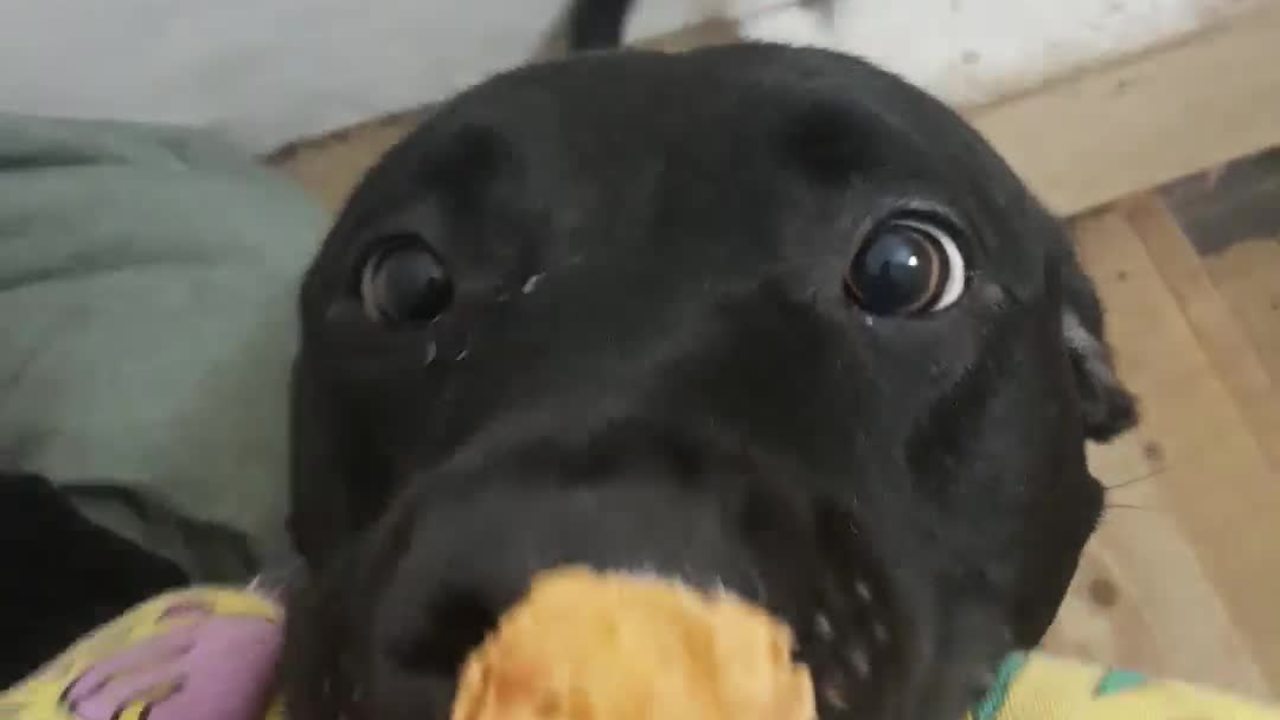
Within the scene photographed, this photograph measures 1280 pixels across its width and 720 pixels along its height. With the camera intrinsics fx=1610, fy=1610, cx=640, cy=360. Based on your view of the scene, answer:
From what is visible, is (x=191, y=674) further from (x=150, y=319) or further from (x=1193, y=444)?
(x=1193, y=444)

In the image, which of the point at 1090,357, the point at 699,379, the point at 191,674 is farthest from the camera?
the point at 1090,357

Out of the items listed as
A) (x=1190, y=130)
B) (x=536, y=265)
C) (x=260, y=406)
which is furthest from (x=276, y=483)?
(x=1190, y=130)

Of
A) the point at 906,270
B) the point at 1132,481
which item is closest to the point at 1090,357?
the point at 906,270

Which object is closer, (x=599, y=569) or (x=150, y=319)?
(x=599, y=569)

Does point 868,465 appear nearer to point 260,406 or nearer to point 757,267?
point 757,267

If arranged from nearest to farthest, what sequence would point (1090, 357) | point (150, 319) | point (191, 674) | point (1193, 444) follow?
point (191, 674) → point (1090, 357) → point (150, 319) → point (1193, 444)

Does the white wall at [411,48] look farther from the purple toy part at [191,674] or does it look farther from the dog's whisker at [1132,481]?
the purple toy part at [191,674]

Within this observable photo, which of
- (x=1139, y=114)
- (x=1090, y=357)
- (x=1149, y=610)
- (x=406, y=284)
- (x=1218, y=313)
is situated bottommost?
(x=1149, y=610)

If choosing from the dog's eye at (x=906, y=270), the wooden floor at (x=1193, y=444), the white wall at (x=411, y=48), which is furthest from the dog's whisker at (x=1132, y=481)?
the dog's eye at (x=906, y=270)
